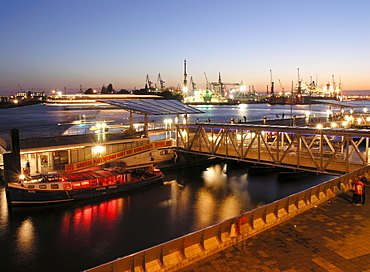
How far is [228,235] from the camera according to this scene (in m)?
10.5

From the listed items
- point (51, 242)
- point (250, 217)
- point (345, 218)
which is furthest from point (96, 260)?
point (345, 218)

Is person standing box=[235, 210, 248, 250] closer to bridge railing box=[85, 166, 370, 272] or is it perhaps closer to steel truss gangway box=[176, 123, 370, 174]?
bridge railing box=[85, 166, 370, 272]

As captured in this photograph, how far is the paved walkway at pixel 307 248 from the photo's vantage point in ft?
29.3

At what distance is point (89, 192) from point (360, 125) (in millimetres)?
52059

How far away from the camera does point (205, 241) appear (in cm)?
1009

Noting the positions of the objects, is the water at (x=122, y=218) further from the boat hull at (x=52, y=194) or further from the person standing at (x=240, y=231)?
the person standing at (x=240, y=231)

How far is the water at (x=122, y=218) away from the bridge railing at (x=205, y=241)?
25.6 feet

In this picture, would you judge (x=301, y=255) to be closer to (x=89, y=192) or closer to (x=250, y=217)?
(x=250, y=217)

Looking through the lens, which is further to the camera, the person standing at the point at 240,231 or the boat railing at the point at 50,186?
the boat railing at the point at 50,186

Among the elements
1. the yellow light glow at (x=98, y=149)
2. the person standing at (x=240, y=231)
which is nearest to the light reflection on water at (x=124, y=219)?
the yellow light glow at (x=98, y=149)

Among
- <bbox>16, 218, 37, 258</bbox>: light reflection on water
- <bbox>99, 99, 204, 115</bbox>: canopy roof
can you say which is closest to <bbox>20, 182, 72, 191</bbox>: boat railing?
<bbox>16, 218, 37, 258</bbox>: light reflection on water

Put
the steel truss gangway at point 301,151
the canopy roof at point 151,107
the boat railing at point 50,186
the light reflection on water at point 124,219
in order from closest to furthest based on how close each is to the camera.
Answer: the light reflection on water at point 124,219 < the steel truss gangway at point 301,151 < the boat railing at point 50,186 < the canopy roof at point 151,107

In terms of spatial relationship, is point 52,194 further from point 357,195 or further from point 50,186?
point 357,195

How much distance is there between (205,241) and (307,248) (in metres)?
3.27
